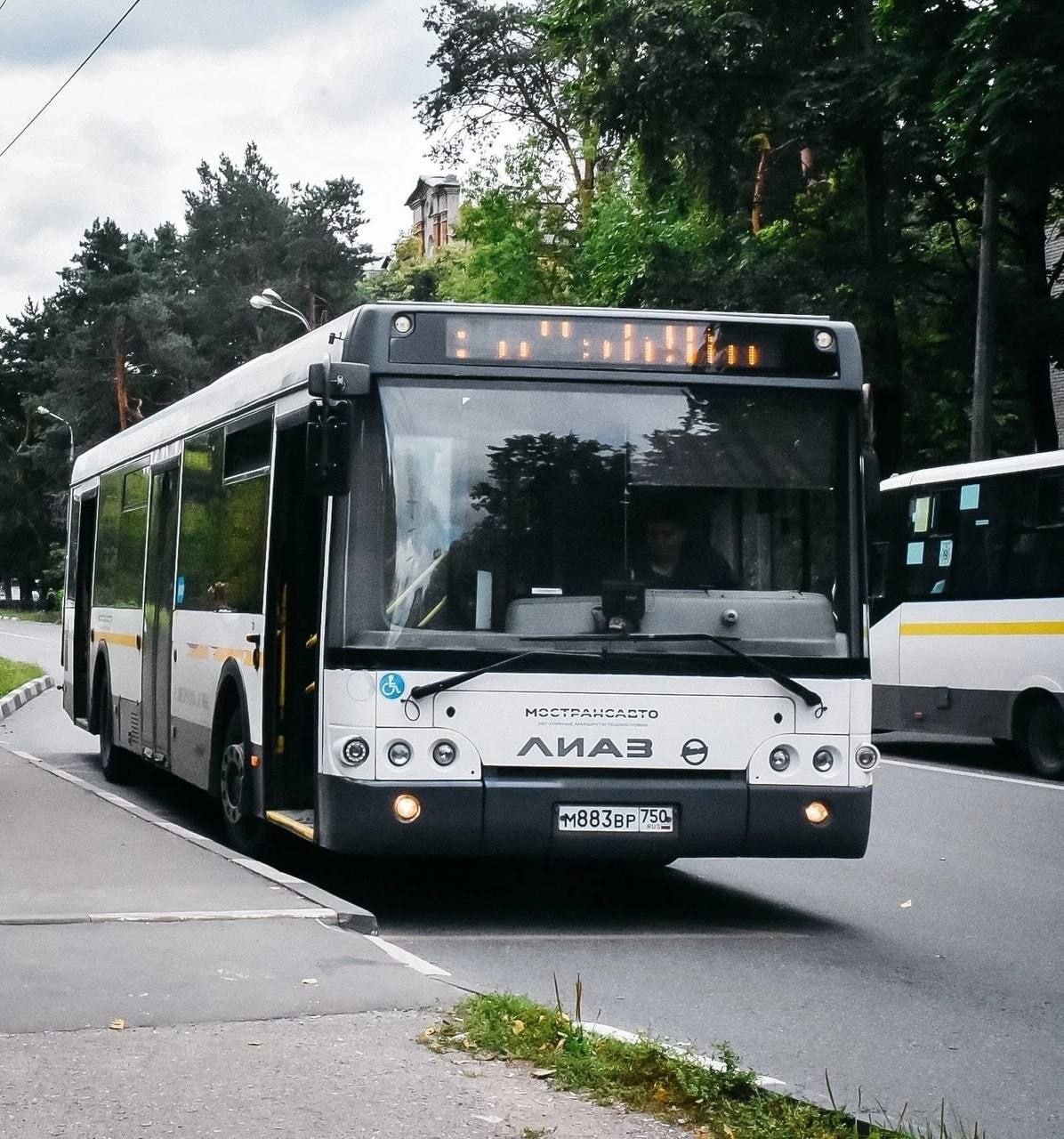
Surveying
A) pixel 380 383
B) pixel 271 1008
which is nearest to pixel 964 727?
pixel 380 383

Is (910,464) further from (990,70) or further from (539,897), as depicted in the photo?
(539,897)

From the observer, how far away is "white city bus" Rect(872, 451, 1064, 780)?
1791 centimetres

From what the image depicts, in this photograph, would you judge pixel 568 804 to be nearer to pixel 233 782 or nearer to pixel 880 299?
pixel 233 782

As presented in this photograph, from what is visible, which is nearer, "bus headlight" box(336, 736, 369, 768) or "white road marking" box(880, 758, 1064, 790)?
"bus headlight" box(336, 736, 369, 768)

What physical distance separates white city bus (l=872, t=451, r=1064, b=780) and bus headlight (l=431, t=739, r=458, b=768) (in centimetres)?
995

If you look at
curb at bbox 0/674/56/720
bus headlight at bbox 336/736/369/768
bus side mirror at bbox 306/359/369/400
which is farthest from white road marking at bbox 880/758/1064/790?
curb at bbox 0/674/56/720

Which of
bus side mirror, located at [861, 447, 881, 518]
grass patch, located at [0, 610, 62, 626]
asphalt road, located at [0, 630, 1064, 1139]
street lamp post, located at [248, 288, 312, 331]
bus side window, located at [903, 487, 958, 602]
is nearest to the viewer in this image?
asphalt road, located at [0, 630, 1064, 1139]

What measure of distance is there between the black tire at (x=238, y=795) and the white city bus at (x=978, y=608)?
8.85 m

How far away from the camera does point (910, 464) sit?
3167 cm

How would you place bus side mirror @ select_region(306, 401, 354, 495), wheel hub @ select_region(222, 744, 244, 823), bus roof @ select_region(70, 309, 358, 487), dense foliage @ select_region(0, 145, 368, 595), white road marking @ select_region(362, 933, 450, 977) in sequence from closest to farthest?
white road marking @ select_region(362, 933, 450, 977)
bus side mirror @ select_region(306, 401, 354, 495)
bus roof @ select_region(70, 309, 358, 487)
wheel hub @ select_region(222, 744, 244, 823)
dense foliage @ select_region(0, 145, 368, 595)

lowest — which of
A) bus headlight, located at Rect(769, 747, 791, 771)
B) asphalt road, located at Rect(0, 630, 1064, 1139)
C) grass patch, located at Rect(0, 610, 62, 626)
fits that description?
asphalt road, located at Rect(0, 630, 1064, 1139)

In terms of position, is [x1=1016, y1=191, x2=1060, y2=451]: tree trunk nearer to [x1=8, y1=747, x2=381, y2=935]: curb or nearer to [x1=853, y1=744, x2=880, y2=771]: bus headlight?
[x1=8, y1=747, x2=381, y2=935]: curb

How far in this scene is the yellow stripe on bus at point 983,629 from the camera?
58.6 ft

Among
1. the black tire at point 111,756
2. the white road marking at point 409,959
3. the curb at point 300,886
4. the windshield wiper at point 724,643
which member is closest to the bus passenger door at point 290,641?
the curb at point 300,886
